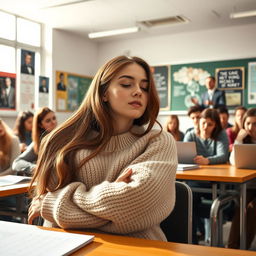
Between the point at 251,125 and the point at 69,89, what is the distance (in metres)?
5.41

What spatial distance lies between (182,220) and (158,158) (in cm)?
39

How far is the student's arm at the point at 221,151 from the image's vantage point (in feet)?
10.8

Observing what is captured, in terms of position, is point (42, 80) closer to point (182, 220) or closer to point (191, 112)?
point (191, 112)

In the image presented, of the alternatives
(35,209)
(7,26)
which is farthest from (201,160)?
(7,26)

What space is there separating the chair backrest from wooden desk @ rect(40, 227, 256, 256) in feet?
1.71

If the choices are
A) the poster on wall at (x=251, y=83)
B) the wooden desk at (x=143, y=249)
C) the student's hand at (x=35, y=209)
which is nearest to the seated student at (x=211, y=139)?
the student's hand at (x=35, y=209)

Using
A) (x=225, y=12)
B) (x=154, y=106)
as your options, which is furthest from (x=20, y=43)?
(x=154, y=106)

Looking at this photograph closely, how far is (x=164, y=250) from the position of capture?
35.0 inches

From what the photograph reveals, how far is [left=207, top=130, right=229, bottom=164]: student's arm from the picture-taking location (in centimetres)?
330

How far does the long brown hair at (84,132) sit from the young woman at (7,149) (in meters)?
1.86

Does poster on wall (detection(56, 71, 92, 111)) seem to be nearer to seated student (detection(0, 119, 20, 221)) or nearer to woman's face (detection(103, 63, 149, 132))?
seated student (detection(0, 119, 20, 221))

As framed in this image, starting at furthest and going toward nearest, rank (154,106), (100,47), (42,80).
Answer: (100,47)
(42,80)
(154,106)

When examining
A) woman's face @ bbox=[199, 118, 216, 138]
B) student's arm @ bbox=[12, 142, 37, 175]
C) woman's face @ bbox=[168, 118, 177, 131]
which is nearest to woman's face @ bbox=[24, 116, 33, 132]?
student's arm @ bbox=[12, 142, 37, 175]

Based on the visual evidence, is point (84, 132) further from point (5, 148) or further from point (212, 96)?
point (212, 96)
